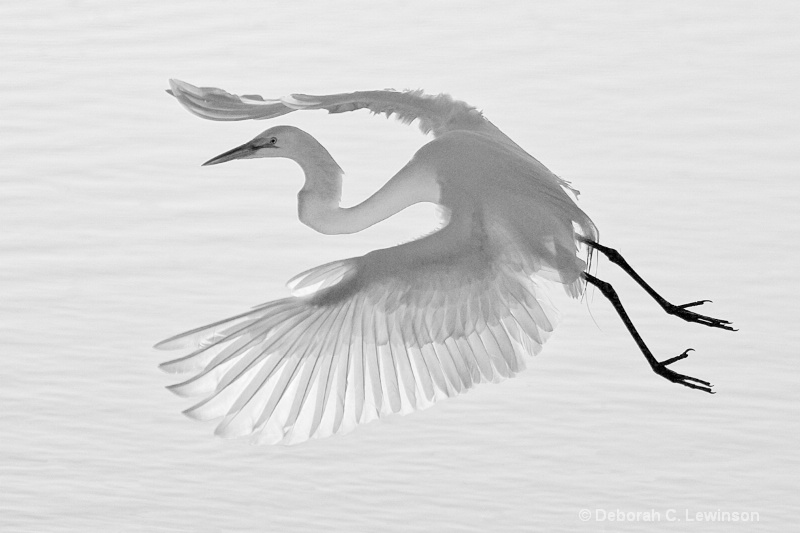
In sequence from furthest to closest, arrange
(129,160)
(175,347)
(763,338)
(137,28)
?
(137,28) < (129,160) < (763,338) < (175,347)

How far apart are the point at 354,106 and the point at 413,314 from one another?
827 mm

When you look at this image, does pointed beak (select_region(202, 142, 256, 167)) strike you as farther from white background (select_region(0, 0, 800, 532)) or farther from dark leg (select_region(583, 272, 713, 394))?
dark leg (select_region(583, 272, 713, 394))

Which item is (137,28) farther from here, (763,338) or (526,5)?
(763,338)

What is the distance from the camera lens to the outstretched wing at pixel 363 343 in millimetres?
3744

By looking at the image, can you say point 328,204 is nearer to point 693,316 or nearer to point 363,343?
point 363,343

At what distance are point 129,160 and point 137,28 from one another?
218 centimetres

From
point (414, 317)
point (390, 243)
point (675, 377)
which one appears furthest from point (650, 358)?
point (390, 243)

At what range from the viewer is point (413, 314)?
4023 mm

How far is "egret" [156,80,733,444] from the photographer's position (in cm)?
378

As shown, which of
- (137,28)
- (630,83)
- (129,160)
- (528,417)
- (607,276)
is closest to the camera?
(528,417)

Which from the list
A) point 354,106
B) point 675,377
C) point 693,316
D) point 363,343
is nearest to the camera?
point 363,343

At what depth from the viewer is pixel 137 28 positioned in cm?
880

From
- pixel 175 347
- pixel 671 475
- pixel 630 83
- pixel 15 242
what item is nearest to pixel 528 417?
pixel 671 475

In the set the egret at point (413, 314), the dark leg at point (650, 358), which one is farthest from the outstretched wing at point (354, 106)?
the dark leg at point (650, 358)
